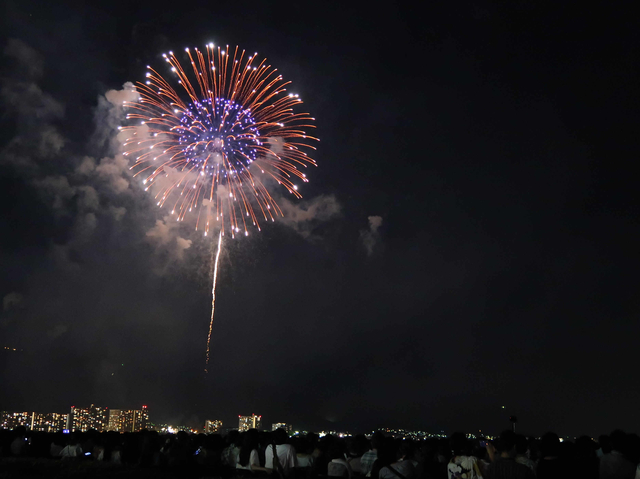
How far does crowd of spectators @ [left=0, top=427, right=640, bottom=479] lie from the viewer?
6.70m

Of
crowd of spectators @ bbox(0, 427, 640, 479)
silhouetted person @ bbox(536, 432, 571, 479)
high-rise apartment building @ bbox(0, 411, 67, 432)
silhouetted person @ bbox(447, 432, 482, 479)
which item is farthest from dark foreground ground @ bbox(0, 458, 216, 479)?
high-rise apartment building @ bbox(0, 411, 67, 432)

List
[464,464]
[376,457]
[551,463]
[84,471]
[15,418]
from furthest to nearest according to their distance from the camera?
[15,418] < [376,457] < [464,464] < [551,463] < [84,471]

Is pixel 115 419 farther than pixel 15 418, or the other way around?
pixel 115 419

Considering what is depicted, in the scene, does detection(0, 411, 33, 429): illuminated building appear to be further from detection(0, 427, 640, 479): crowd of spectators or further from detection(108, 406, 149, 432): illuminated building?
detection(0, 427, 640, 479): crowd of spectators

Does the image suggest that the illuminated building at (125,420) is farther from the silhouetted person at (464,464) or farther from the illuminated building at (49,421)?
the silhouetted person at (464,464)

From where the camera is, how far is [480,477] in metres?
7.76

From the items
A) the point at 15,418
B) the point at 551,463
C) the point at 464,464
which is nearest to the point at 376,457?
the point at 464,464

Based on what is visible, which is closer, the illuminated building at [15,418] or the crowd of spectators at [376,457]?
the crowd of spectators at [376,457]

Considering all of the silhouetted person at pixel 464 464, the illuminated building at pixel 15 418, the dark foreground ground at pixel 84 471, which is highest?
the illuminated building at pixel 15 418

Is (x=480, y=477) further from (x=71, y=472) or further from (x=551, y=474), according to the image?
(x=71, y=472)

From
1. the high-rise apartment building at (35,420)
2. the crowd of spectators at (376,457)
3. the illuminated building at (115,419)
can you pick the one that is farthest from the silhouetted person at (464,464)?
the illuminated building at (115,419)

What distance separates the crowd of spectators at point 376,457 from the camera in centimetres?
670

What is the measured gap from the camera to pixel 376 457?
30.2 ft

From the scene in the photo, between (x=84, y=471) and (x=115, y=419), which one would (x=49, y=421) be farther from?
(x=84, y=471)
